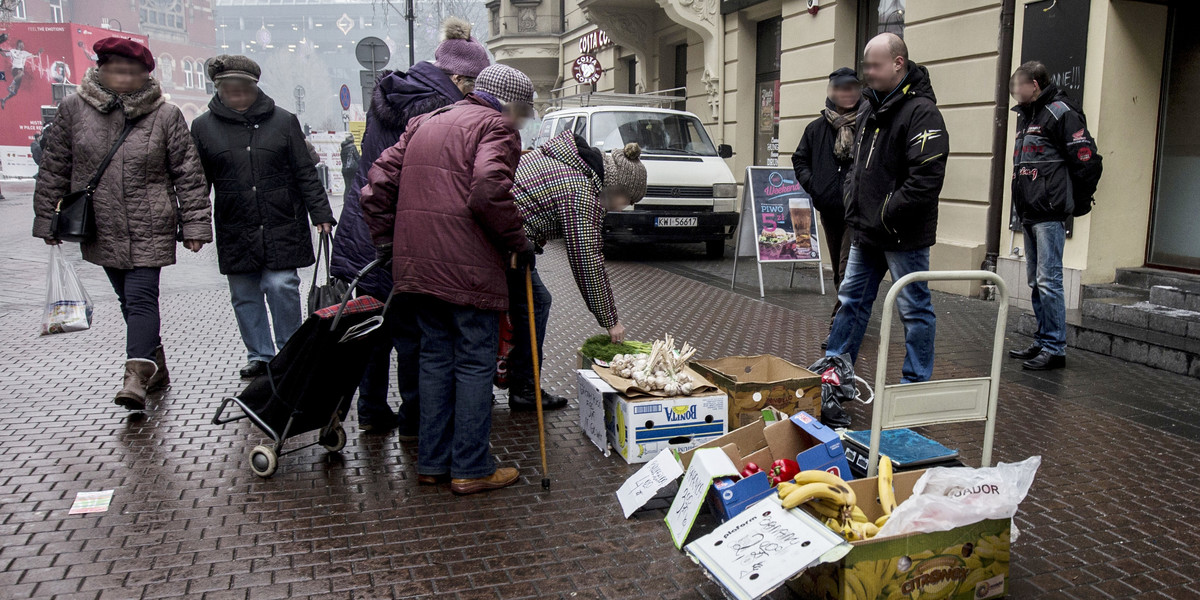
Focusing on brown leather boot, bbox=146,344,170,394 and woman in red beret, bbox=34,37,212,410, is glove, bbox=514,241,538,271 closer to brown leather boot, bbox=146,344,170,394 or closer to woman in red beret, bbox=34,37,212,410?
woman in red beret, bbox=34,37,212,410

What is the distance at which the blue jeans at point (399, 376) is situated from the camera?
4305 millimetres

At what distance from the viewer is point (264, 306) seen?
5.97 metres

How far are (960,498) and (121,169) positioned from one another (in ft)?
15.8

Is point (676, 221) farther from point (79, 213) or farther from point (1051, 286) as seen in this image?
point (79, 213)

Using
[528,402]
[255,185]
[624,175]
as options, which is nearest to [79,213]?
[255,185]

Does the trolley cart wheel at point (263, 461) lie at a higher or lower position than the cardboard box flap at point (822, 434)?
lower

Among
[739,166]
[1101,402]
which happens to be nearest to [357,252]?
[1101,402]

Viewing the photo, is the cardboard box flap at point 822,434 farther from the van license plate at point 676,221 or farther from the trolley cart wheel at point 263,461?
the van license plate at point 676,221

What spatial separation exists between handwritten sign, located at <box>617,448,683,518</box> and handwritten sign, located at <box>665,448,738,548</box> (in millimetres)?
156

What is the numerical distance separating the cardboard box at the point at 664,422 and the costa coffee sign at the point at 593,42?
19.0m

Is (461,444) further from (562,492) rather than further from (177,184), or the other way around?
(177,184)

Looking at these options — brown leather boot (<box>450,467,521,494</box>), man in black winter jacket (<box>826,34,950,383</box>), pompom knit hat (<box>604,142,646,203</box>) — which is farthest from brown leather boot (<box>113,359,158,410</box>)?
man in black winter jacket (<box>826,34,950,383</box>)

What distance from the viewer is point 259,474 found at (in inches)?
165

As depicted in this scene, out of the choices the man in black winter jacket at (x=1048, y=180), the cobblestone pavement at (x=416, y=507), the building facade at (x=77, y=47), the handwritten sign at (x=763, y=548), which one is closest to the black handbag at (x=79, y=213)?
the cobblestone pavement at (x=416, y=507)
